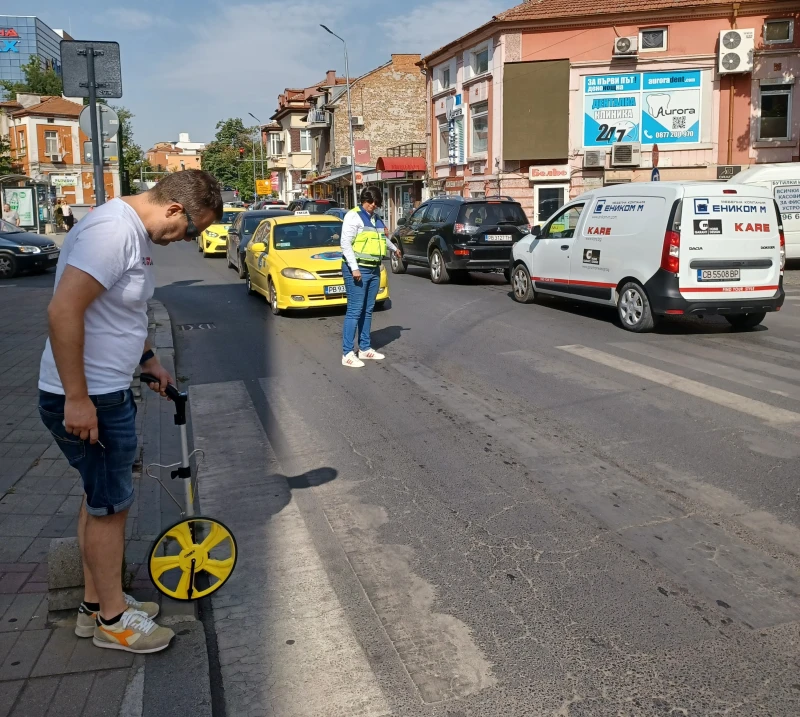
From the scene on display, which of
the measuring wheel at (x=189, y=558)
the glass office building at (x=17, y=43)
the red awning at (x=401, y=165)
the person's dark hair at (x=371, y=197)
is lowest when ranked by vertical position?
the measuring wheel at (x=189, y=558)

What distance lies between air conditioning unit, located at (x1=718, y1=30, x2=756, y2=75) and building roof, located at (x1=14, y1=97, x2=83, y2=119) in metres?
57.5

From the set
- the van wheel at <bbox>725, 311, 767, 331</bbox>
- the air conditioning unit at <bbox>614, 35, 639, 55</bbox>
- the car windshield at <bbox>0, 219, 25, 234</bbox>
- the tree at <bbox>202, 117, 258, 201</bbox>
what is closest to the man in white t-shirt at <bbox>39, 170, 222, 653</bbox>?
the van wheel at <bbox>725, 311, 767, 331</bbox>

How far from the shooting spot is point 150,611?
3723 mm

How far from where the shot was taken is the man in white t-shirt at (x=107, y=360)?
10.1ft

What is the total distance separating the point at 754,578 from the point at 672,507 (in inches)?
38.0

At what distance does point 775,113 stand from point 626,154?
5.23 meters

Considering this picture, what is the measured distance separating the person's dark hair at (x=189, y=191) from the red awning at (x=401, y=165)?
3841cm

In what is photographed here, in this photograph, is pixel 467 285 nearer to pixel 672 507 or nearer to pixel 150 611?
pixel 672 507

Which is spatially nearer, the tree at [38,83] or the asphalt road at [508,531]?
the asphalt road at [508,531]

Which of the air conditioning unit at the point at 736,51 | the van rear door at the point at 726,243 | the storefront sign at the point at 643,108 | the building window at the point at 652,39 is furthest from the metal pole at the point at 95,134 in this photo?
the building window at the point at 652,39

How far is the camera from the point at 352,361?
9516 millimetres

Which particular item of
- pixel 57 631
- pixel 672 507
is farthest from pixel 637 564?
pixel 57 631

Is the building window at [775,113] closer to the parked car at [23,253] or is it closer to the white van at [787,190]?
the white van at [787,190]

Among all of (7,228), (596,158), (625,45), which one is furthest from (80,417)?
(625,45)
